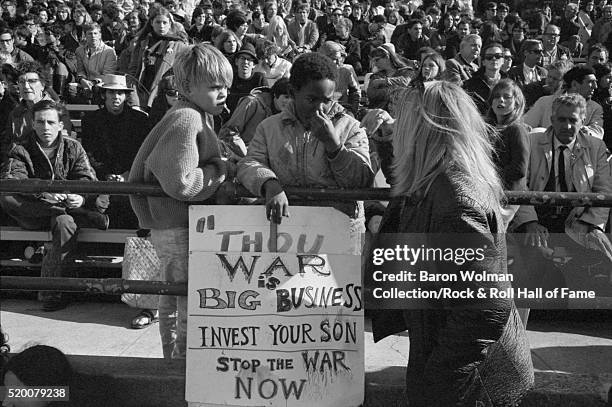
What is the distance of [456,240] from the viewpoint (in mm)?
2645

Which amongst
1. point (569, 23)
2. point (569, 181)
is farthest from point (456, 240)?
point (569, 23)

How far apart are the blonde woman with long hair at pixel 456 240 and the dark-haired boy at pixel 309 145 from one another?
21.7 inches

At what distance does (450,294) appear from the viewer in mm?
2777

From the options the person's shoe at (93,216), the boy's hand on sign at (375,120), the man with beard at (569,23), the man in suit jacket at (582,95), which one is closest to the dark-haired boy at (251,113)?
the boy's hand on sign at (375,120)

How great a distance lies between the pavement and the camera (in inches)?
139

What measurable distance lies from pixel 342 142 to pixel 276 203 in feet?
1.52

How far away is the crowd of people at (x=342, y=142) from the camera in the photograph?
2746 mm

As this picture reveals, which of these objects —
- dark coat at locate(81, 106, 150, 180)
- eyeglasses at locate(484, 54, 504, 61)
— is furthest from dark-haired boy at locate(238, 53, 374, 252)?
eyeglasses at locate(484, 54, 504, 61)

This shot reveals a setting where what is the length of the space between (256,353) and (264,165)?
0.84 metres

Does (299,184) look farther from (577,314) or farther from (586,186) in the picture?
(577,314)

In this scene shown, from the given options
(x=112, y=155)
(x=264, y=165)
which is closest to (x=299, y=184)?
(x=264, y=165)

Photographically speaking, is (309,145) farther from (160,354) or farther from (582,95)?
(582,95)

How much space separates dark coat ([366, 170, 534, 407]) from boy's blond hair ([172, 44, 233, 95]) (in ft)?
3.83

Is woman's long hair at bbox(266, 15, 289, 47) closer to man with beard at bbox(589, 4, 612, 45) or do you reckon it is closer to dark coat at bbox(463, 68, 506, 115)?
dark coat at bbox(463, 68, 506, 115)
